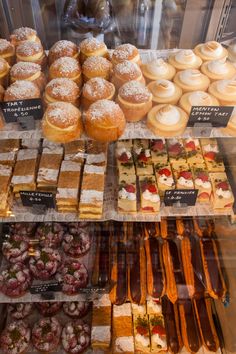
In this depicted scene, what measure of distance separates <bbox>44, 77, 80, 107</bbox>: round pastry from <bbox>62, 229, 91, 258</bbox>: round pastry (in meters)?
1.03

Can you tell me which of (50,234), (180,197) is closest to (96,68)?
(180,197)

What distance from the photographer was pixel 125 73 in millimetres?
1875

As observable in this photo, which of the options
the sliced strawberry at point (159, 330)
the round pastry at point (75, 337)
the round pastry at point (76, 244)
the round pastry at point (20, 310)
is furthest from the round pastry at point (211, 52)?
the round pastry at point (20, 310)

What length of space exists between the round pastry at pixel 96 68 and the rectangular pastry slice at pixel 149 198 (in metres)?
0.67

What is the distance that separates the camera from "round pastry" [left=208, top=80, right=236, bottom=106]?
1845 millimetres

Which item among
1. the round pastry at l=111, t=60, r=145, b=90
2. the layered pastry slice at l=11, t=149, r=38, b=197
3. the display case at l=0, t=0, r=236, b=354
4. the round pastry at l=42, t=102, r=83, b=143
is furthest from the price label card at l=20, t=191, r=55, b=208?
the round pastry at l=111, t=60, r=145, b=90

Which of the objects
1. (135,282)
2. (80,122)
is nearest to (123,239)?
(135,282)

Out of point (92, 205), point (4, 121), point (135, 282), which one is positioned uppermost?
point (4, 121)

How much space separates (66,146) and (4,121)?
0.56 meters

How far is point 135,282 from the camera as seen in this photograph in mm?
2354

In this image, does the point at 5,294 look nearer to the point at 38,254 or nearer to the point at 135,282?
the point at 38,254

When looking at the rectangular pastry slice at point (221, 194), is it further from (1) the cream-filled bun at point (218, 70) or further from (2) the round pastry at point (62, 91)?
(2) the round pastry at point (62, 91)

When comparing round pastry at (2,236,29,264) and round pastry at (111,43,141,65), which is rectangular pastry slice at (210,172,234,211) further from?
round pastry at (2,236,29,264)

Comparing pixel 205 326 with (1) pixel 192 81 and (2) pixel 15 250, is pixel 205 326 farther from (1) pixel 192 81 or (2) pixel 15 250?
(1) pixel 192 81
